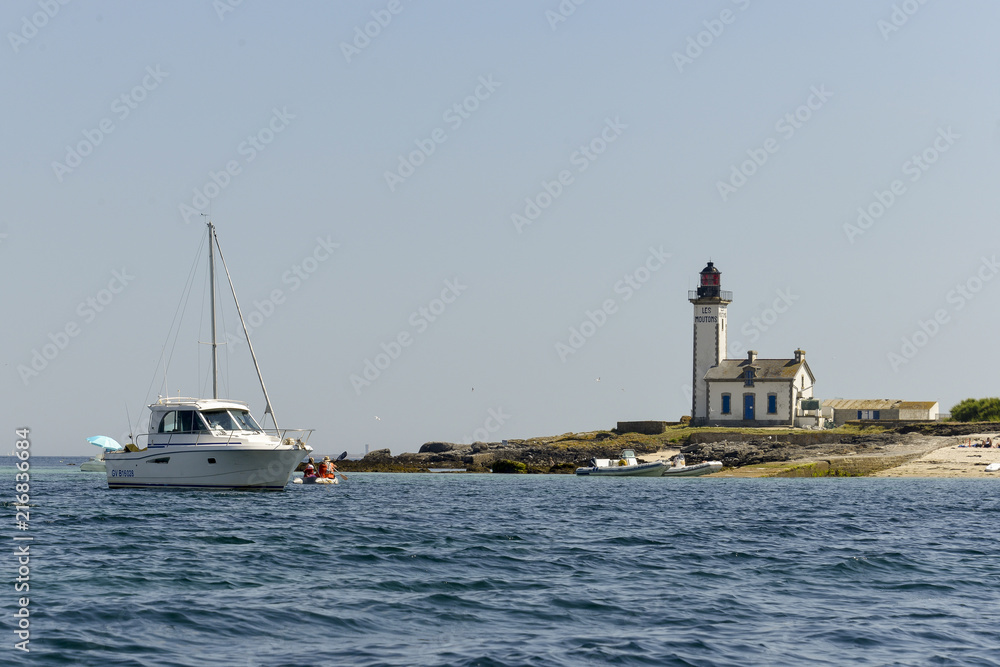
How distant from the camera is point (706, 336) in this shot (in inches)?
3398

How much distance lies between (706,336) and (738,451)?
17.6m

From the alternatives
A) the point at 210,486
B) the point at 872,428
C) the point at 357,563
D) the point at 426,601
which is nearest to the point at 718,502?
the point at 210,486

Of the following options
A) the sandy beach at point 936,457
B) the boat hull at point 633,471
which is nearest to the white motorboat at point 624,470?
the boat hull at point 633,471

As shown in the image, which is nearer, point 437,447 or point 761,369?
point 761,369

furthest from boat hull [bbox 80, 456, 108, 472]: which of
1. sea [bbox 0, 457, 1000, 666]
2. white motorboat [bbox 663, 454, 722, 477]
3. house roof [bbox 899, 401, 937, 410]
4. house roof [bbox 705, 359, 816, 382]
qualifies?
house roof [bbox 899, 401, 937, 410]

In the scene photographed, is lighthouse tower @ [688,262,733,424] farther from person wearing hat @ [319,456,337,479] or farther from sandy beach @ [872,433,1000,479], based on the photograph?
person wearing hat @ [319,456,337,479]

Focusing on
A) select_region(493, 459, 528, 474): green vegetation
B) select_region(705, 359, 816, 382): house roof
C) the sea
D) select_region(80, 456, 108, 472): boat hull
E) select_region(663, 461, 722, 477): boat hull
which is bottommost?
select_region(80, 456, 108, 472): boat hull

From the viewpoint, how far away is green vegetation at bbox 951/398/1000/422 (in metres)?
83.6

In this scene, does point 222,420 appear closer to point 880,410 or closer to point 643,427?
point 643,427

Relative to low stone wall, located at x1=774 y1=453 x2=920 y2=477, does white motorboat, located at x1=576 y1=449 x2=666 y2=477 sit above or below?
below

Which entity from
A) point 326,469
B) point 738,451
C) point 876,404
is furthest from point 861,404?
point 326,469

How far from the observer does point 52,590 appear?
15.8 meters

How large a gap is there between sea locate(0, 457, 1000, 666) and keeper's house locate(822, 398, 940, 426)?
60.0m

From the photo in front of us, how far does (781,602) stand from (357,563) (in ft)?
25.2
